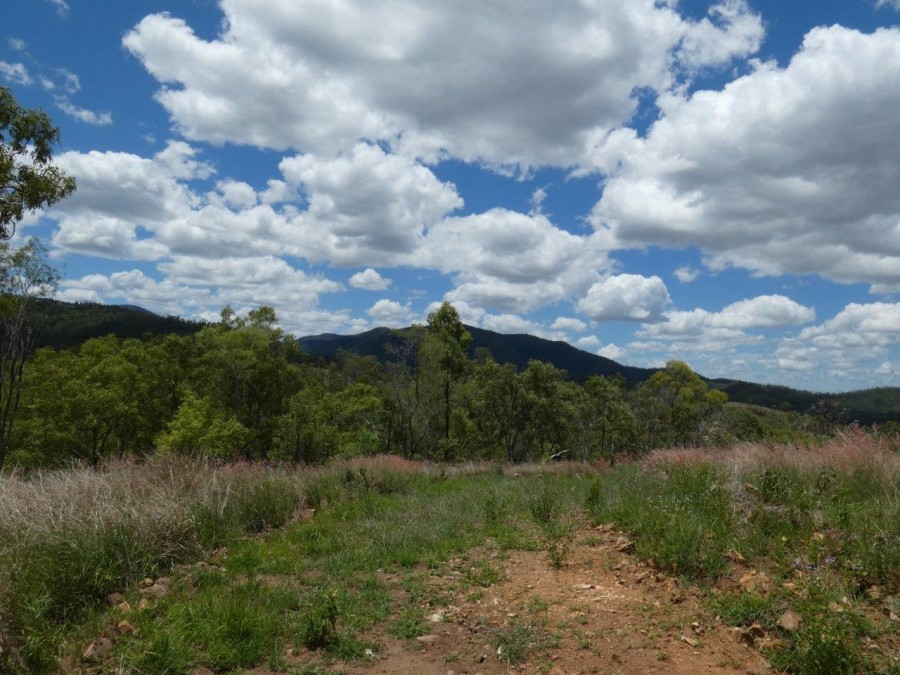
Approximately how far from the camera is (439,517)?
844 centimetres

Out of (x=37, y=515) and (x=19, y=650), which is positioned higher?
(x=37, y=515)

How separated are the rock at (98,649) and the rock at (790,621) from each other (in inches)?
214

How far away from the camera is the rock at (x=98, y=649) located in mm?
4215

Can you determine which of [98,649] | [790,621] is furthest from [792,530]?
[98,649]

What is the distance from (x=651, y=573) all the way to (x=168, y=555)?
18.2 feet

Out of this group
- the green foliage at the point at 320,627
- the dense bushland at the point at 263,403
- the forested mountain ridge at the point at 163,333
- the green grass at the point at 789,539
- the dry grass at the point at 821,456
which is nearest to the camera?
the green grass at the point at 789,539

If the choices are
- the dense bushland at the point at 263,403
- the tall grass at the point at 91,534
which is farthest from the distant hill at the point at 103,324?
the tall grass at the point at 91,534

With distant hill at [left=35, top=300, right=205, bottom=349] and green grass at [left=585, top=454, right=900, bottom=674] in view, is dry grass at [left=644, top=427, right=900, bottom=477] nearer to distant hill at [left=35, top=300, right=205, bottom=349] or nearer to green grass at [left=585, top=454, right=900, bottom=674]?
green grass at [left=585, top=454, right=900, bottom=674]

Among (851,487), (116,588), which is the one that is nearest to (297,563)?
(116,588)

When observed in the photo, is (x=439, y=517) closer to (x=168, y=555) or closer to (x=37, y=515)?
(x=168, y=555)

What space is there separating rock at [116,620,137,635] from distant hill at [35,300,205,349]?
70824 mm

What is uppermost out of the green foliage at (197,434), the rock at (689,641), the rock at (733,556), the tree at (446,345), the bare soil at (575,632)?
the tree at (446,345)

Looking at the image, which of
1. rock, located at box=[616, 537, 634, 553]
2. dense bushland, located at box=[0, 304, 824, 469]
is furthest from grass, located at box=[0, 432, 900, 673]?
dense bushland, located at box=[0, 304, 824, 469]

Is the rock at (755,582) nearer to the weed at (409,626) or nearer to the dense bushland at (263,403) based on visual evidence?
the weed at (409,626)
